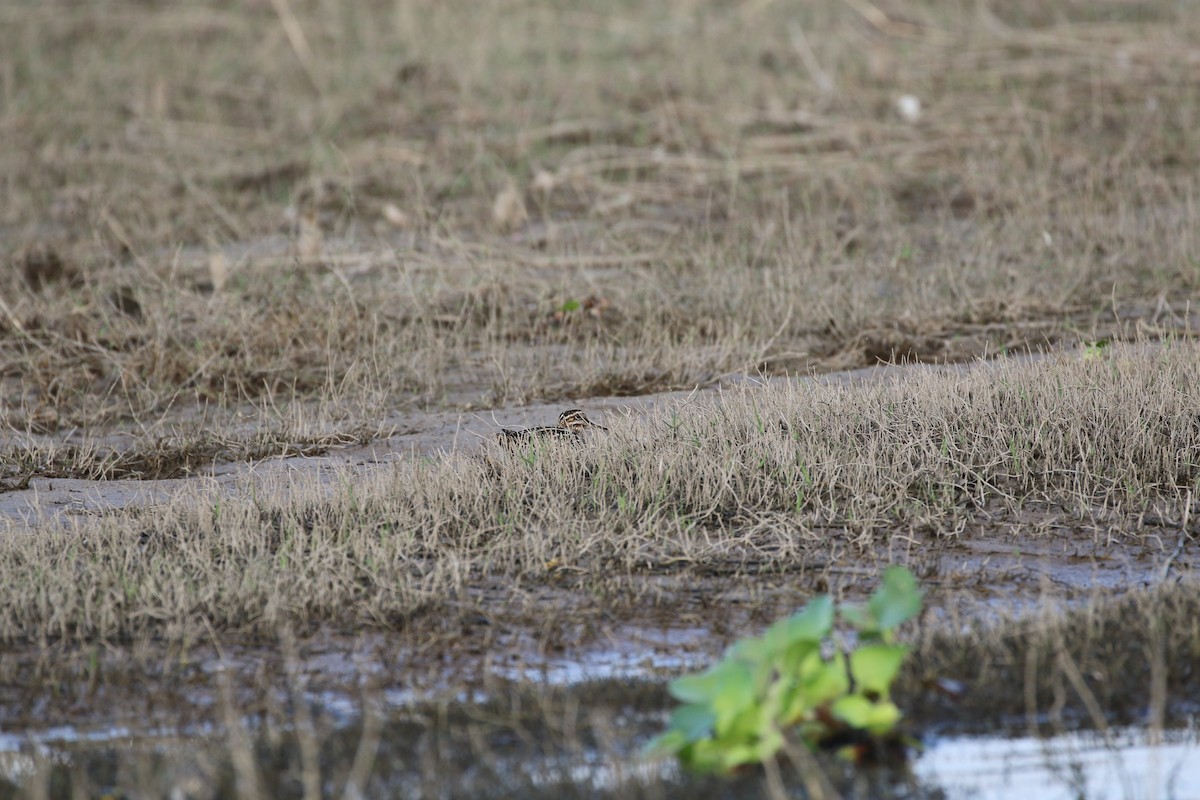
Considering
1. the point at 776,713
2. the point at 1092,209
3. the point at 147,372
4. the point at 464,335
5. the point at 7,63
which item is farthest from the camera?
the point at 7,63

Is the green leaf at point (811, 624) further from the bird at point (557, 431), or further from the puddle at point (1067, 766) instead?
the bird at point (557, 431)

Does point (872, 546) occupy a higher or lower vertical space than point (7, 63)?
lower

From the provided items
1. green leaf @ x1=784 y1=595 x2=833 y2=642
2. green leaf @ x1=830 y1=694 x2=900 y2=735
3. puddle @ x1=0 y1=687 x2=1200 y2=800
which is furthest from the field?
green leaf @ x1=784 y1=595 x2=833 y2=642

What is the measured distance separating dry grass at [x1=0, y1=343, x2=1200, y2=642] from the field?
0.06 feet

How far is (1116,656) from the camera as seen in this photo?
138 inches

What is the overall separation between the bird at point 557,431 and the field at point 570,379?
0.14 m

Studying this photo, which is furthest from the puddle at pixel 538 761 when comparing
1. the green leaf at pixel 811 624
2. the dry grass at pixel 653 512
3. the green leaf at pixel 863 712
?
the dry grass at pixel 653 512

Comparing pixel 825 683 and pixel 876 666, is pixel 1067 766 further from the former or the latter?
pixel 825 683

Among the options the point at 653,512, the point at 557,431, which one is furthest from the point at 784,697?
the point at 557,431

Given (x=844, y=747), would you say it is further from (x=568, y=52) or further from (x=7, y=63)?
(x=7, y=63)

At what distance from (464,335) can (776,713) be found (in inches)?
173

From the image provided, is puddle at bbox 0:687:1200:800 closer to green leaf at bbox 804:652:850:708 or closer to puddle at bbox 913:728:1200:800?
puddle at bbox 913:728:1200:800

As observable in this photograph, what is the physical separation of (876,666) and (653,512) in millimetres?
1531

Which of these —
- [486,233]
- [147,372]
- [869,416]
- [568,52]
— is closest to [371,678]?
[869,416]
